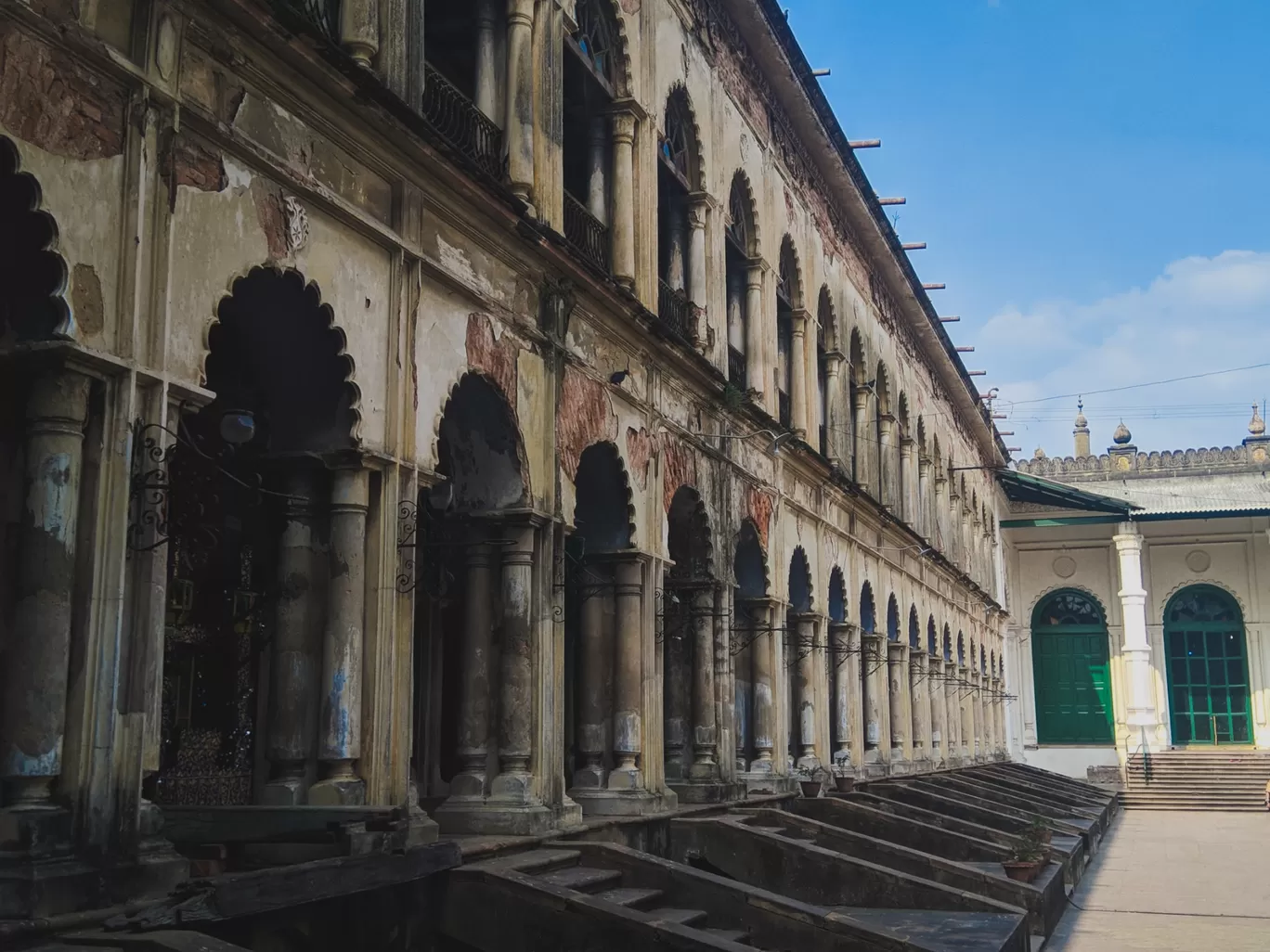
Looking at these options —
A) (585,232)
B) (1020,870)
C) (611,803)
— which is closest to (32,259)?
(585,232)

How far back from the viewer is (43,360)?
612 centimetres

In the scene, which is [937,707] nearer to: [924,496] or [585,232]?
[924,496]

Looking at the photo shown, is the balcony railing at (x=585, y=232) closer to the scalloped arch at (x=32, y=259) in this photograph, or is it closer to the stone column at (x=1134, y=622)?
the scalloped arch at (x=32, y=259)

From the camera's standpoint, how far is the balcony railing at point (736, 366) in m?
16.8

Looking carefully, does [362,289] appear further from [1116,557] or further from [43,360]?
[1116,557]

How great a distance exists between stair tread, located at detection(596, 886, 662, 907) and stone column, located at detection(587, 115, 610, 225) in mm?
6425

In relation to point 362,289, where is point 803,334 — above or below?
above

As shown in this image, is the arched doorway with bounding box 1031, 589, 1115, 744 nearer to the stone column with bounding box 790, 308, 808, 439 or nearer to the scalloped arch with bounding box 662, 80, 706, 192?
the stone column with bounding box 790, 308, 808, 439

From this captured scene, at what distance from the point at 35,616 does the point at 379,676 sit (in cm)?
275

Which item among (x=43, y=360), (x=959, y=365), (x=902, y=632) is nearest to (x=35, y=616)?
(x=43, y=360)

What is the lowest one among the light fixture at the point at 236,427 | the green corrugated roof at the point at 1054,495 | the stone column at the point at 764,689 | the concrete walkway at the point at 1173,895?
the concrete walkway at the point at 1173,895

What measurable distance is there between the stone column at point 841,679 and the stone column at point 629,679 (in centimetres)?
810

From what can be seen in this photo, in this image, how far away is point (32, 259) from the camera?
6.32 m

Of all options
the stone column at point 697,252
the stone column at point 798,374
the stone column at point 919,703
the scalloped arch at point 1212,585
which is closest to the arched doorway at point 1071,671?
the scalloped arch at point 1212,585
